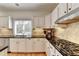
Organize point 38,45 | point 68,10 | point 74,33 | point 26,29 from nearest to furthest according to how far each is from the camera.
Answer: point 68,10 < point 74,33 < point 38,45 < point 26,29

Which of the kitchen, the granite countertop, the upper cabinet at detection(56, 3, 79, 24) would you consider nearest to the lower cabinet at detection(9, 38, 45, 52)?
the kitchen

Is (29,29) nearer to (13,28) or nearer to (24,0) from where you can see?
(13,28)

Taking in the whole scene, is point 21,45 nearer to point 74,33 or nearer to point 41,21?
point 41,21

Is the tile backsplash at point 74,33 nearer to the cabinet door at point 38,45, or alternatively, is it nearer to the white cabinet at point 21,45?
the cabinet door at point 38,45

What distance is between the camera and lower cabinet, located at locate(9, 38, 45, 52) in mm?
5492

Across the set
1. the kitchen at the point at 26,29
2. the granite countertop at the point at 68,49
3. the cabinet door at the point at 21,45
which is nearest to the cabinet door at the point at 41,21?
the kitchen at the point at 26,29

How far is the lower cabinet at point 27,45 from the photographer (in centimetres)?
549

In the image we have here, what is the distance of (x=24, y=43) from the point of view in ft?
18.1

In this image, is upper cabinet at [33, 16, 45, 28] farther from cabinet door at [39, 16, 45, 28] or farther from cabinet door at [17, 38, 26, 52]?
cabinet door at [17, 38, 26, 52]

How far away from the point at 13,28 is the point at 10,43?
2.57ft

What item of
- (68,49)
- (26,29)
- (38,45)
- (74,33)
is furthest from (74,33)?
(26,29)

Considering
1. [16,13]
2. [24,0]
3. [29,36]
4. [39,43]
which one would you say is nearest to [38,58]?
[24,0]

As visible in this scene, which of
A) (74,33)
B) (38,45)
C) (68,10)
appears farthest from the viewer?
(38,45)

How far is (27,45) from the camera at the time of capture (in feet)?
18.1
